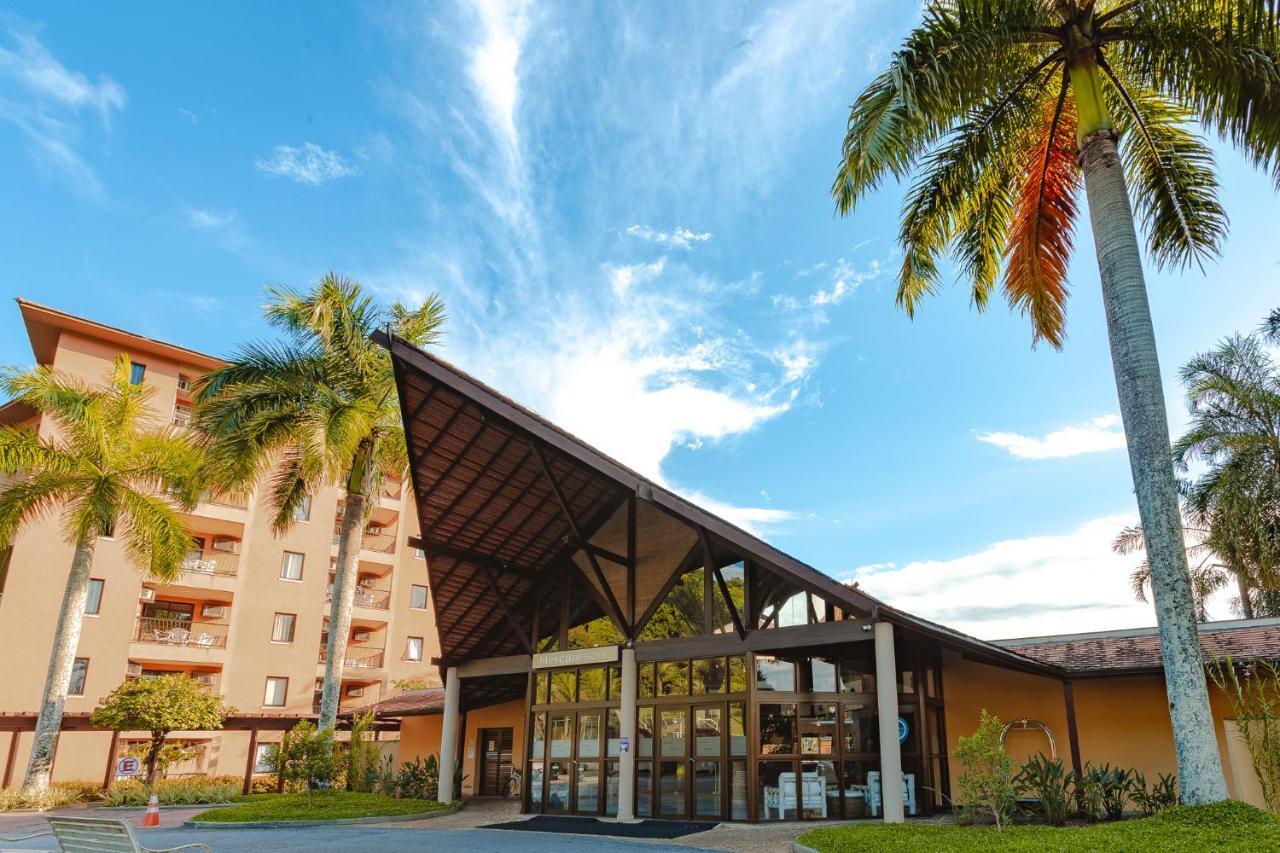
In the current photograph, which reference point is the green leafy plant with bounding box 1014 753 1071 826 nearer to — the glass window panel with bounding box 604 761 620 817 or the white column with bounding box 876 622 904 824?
the white column with bounding box 876 622 904 824

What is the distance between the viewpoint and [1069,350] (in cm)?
1395

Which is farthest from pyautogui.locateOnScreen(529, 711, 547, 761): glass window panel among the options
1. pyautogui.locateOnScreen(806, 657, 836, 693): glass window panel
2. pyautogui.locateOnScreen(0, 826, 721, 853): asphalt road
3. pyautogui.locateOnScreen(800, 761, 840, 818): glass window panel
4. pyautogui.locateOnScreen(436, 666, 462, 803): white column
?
pyautogui.locateOnScreen(806, 657, 836, 693): glass window panel

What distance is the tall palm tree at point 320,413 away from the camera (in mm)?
19672

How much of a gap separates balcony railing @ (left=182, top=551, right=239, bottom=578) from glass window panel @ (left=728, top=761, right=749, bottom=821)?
83.5 ft

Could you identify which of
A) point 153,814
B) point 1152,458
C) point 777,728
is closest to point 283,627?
point 153,814

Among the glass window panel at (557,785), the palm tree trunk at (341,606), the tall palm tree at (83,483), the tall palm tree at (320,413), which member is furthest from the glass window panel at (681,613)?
the tall palm tree at (83,483)

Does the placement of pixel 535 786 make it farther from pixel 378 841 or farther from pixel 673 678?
pixel 378 841

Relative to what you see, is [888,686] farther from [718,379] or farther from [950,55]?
[718,379]

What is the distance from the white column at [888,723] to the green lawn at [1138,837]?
2478 mm

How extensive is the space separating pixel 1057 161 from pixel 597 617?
40.4 ft

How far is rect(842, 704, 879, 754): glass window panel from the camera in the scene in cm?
1483

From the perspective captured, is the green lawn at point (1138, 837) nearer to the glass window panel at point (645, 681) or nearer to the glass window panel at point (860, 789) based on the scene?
the glass window panel at point (860, 789)

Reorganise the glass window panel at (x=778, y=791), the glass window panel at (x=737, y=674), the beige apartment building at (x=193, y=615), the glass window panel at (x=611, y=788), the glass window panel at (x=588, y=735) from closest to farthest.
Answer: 1. the glass window panel at (x=778, y=791)
2. the glass window panel at (x=737, y=674)
3. the glass window panel at (x=611, y=788)
4. the glass window panel at (x=588, y=735)
5. the beige apartment building at (x=193, y=615)

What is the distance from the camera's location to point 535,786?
1834 cm
